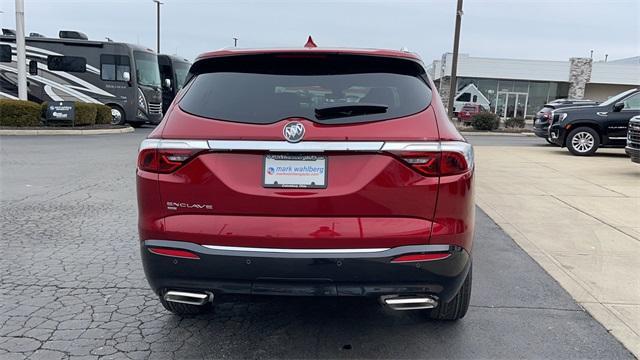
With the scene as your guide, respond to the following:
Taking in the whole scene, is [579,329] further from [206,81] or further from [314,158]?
[206,81]

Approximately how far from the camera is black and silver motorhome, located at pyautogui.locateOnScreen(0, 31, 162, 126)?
68.5 ft

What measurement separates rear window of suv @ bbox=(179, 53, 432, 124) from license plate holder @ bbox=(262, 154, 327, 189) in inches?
8.3

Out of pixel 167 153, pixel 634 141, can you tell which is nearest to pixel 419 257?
pixel 167 153

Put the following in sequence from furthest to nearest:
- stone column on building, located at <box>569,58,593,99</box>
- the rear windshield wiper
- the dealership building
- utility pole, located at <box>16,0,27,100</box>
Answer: stone column on building, located at <box>569,58,593,99</box>
the dealership building
utility pole, located at <box>16,0,27,100</box>
the rear windshield wiper

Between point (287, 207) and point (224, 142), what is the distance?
18.0 inches

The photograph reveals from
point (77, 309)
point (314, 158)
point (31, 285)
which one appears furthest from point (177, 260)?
point (31, 285)

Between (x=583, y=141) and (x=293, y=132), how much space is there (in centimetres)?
1344

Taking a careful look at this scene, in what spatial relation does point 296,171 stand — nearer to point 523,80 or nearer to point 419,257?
point 419,257

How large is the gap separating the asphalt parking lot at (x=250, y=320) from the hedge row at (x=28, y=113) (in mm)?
14429

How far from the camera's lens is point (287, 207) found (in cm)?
266

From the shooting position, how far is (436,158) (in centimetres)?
270

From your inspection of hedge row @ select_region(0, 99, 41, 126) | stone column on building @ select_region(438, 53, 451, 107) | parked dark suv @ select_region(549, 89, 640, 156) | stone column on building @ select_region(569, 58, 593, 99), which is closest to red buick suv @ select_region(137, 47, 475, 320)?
parked dark suv @ select_region(549, 89, 640, 156)

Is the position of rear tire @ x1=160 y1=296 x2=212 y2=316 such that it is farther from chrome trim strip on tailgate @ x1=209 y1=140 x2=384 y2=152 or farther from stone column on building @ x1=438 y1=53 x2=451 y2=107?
stone column on building @ x1=438 y1=53 x2=451 y2=107

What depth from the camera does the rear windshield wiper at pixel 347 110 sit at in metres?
2.75
